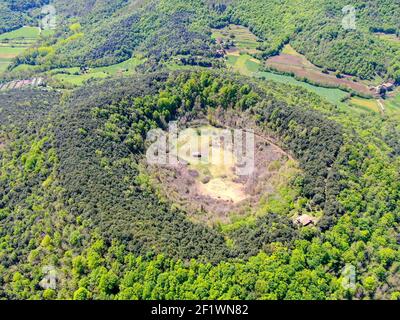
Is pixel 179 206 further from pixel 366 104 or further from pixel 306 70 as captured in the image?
pixel 306 70

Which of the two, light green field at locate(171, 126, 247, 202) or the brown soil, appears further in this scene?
the brown soil

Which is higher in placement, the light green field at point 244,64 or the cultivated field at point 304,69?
the cultivated field at point 304,69

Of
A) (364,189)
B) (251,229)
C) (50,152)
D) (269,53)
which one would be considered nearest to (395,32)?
(269,53)

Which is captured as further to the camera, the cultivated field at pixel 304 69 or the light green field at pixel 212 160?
the cultivated field at pixel 304 69

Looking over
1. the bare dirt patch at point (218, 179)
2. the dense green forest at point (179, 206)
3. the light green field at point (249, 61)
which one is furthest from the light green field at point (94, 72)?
the bare dirt patch at point (218, 179)

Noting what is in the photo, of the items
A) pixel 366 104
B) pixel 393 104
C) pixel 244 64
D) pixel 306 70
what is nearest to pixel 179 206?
pixel 366 104

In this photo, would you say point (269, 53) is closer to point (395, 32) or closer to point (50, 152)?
point (395, 32)

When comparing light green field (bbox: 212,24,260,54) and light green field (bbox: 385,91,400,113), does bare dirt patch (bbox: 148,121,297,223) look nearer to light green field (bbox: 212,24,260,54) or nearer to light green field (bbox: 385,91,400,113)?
light green field (bbox: 385,91,400,113)

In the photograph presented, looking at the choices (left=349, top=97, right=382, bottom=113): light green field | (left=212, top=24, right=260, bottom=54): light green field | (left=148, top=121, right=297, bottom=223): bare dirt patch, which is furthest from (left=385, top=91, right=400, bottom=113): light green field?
(left=148, top=121, right=297, bottom=223): bare dirt patch

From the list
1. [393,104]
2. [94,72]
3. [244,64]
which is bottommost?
[94,72]

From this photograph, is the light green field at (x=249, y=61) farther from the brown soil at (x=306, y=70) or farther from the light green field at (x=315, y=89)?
the brown soil at (x=306, y=70)
